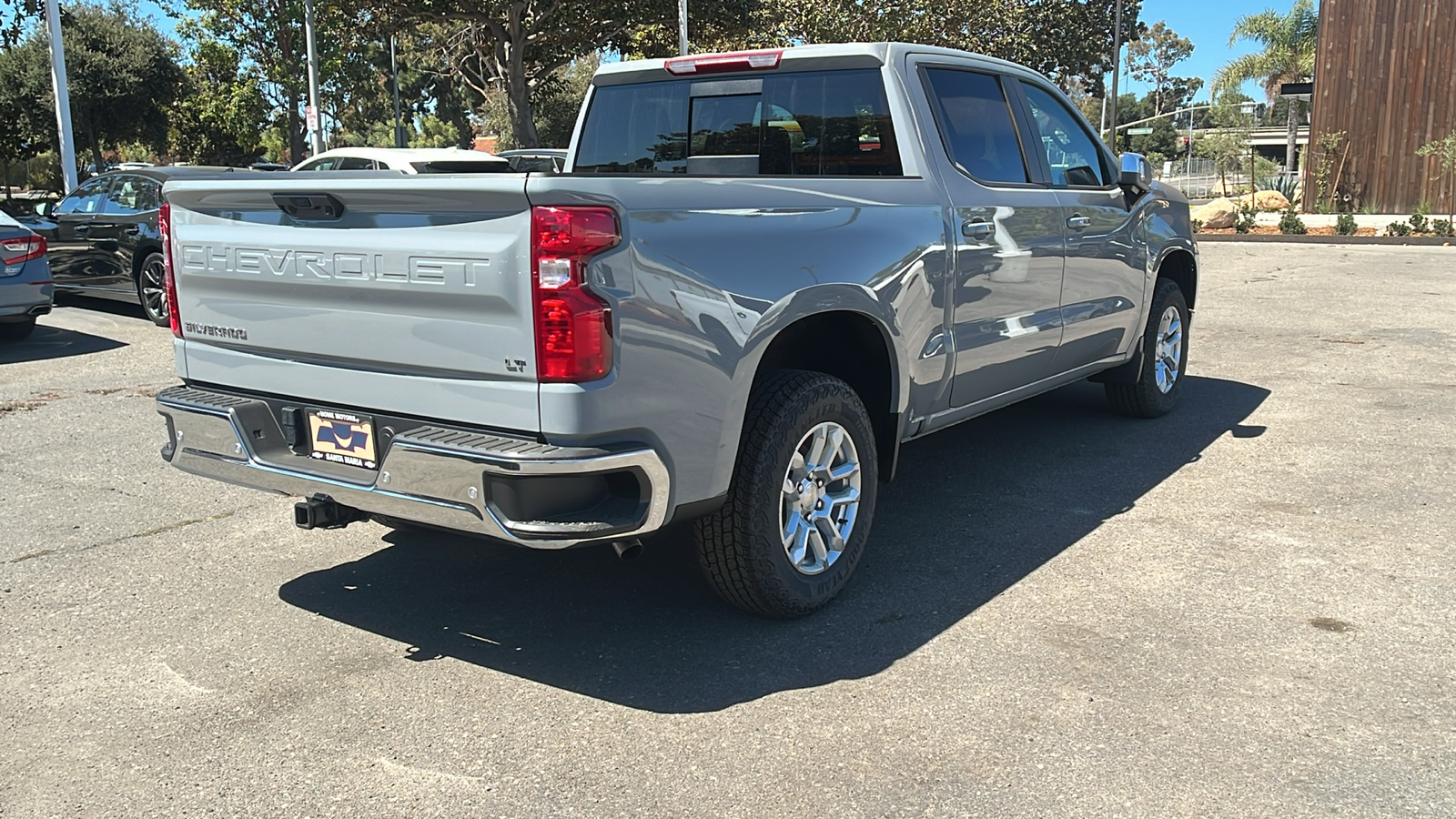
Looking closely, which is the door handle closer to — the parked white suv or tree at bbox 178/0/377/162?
the parked white suv

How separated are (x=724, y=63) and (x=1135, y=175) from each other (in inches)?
93.8

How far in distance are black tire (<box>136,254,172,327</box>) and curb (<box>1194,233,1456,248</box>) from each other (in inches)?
614

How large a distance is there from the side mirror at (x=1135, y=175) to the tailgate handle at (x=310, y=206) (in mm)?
4166

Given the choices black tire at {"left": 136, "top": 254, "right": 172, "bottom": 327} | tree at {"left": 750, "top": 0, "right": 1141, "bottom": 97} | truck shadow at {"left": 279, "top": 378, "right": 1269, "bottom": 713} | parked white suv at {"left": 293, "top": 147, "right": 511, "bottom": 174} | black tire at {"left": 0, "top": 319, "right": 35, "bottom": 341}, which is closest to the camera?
truck shadow at {"left": 279, "top": 378, "right": 1269, "bottom": 713}

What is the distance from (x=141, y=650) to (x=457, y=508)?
146cm

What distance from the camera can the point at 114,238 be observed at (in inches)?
442

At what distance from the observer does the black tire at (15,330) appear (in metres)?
10.6

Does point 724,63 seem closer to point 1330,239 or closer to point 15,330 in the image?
point 15,330

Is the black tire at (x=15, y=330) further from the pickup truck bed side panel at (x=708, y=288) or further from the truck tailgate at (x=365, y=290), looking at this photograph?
the pickup truck bed side panel at (x=708, y=288)

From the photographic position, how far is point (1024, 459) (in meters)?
6.30

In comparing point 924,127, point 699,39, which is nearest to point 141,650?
point 924,127

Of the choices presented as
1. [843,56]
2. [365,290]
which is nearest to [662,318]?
[365,290]

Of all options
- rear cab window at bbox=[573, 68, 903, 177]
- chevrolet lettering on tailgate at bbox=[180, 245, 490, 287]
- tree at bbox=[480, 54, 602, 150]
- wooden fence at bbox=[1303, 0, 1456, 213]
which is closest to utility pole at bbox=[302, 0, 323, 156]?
tree at bbox=[480, 54, 602, 150]

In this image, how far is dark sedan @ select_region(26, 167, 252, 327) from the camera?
10.9 meters
